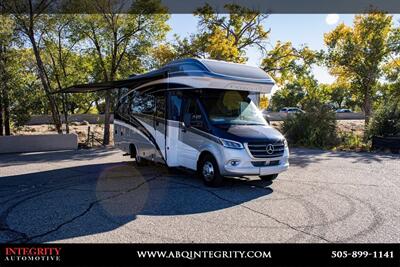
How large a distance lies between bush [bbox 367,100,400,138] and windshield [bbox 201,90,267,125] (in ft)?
33.0

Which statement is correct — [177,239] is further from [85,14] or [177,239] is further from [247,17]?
[247,17]

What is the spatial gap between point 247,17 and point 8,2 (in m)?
16.4

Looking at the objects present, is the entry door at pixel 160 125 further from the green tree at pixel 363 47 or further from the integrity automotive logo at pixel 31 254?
the green tree at pixel 363 47

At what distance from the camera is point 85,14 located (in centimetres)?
1856

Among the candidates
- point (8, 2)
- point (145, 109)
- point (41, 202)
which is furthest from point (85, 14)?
point (41, 202)

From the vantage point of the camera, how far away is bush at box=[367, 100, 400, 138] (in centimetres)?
1614

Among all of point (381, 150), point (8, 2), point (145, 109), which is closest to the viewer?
point (145, 109)

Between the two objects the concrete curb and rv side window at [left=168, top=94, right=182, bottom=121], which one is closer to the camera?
rv side window at [left=168, top=94, right=182, bottom=121]

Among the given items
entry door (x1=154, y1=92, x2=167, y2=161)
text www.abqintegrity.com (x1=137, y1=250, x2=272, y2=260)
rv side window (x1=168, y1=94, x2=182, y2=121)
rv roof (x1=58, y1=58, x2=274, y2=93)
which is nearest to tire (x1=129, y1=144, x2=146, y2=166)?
entry door (x1=154, y1=92, x2=167, y2=161)

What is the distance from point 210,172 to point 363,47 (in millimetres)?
20152

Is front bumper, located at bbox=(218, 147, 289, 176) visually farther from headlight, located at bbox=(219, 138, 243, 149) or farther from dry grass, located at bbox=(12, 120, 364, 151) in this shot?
dry grass, located at bbox=(12, 120, 364, 151)

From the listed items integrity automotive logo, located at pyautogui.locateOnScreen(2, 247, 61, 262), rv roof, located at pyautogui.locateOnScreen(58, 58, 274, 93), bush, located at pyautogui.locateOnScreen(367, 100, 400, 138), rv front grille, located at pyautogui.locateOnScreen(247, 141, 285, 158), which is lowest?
integrity automotive logo, located at pyautogui.locateOnScreen(2, 247, 61, 262)

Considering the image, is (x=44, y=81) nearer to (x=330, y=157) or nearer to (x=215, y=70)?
(x=215, y=70)

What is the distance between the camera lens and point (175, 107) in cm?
921
